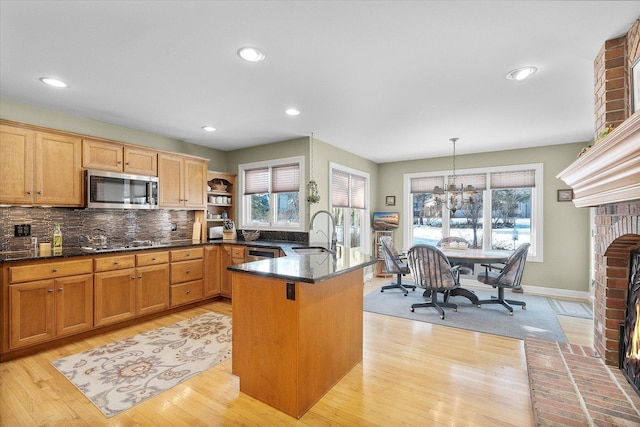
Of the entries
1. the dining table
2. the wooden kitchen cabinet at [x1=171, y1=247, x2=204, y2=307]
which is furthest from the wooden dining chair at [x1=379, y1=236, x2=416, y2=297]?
the wooden kitchen cabinet at [x1=171, y1=247, x2=204, y2=307]

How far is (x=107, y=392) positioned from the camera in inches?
87.4

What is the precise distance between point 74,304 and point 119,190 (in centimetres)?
139

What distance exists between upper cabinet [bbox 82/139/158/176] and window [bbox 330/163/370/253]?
2.73 metres

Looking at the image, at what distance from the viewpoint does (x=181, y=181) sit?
451 cm

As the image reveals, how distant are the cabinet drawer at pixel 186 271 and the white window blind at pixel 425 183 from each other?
4.49 m

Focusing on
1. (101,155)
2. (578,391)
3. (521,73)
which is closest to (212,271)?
(101,155)

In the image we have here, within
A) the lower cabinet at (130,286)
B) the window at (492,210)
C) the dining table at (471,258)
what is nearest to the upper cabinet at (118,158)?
the lower cabinet at (130,286)

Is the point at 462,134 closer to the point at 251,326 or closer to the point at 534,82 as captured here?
the point at 534,82

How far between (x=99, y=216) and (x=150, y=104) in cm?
170

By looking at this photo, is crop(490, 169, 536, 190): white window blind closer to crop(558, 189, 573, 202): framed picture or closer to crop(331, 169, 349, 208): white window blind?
crop(558, 189, 573, 202): framed picture

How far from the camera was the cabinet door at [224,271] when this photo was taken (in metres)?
4.56

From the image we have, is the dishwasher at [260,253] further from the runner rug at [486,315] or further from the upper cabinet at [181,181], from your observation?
the runner rug at [486,315]

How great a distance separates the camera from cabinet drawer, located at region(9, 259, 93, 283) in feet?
8.99

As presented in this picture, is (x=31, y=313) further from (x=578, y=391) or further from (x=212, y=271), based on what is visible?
(x=578, y=391)
